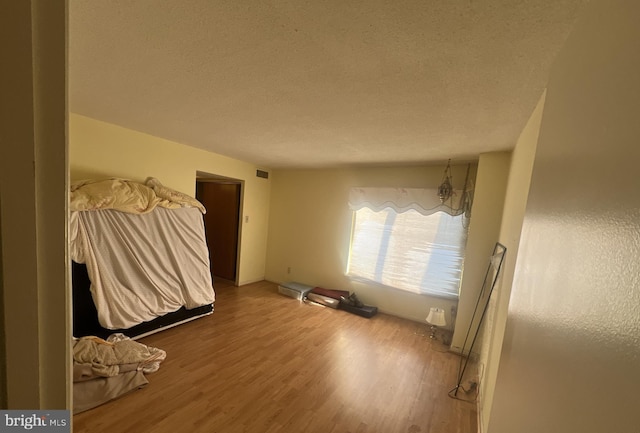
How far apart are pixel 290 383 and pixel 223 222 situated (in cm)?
321

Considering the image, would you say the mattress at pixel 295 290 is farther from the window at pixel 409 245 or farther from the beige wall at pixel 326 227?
the window at pixel 409 245

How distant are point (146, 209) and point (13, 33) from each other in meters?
2.61

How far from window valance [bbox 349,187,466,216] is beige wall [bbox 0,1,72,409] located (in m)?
3.32

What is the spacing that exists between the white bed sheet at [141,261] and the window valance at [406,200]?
2282mm

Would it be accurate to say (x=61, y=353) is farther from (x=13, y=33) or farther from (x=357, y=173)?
(x=357, y=173)

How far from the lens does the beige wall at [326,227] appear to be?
3.31 metres

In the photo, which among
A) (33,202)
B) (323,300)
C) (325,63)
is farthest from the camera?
(323,300)

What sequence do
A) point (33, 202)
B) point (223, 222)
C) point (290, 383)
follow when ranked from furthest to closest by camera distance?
point (223, 222)
point (290, 383)
point (33, 202)

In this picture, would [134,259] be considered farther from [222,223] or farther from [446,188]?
[446,188]

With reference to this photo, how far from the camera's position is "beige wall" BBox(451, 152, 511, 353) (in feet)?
7.82

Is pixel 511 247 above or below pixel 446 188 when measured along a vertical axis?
below

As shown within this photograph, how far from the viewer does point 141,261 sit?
2.44 m

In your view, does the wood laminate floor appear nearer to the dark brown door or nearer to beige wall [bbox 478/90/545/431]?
beige wall [bbox 478/90/545/431]

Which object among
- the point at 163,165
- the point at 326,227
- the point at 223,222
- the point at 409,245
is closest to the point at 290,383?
the point at 409,245
